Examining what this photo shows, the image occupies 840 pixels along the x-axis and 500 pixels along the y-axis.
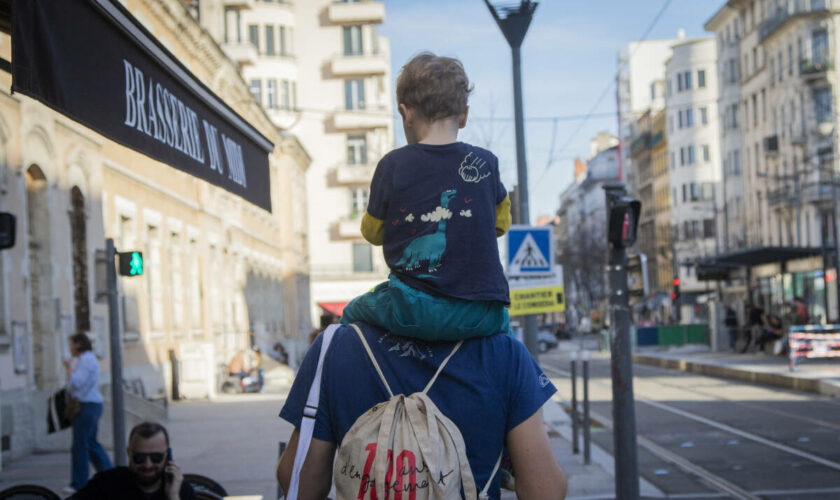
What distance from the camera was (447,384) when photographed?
2.38m

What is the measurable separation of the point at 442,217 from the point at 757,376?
1052 inches

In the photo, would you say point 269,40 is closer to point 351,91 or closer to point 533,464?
point 351,91

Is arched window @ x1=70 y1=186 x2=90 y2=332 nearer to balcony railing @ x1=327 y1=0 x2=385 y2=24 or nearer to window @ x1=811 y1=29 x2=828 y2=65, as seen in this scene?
balcony railing @ x1=327 y1=0 x2=385 y2=24

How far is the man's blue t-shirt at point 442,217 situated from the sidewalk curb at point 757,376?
831 inches

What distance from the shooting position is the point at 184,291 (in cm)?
2959

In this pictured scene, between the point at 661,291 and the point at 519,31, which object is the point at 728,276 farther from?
the point at 661,291

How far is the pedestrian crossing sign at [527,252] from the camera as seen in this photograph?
14.1m

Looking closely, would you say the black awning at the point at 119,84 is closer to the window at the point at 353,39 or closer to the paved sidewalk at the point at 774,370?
the paved sidewalk at the point at 774,370

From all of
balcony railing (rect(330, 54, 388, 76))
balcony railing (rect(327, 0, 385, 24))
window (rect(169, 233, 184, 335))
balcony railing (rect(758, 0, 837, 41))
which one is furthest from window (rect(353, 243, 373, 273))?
window (rect(169, 233, 184, 335))

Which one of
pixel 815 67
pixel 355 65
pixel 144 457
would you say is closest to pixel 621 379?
pixel 144 457

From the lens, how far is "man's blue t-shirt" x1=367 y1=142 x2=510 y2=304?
2420mm

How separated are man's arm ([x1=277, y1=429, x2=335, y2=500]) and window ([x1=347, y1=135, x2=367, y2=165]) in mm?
63152

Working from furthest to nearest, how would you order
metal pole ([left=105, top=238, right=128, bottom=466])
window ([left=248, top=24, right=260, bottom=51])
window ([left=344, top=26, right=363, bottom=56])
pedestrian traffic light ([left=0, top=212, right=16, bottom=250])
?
window ([left=344, top=26, right=363, bottom=56]) → window ([left=248, top=24, right=260, bottom=51]) → metal pole ([left=105, top=238, right=128, bottom=466]) → pedestrian traffic light ([left=0, top=212, right=16, bottom=250])

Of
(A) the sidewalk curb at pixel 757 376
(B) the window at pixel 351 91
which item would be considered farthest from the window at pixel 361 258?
(A) the sidewalk curb at pixel 757 376
